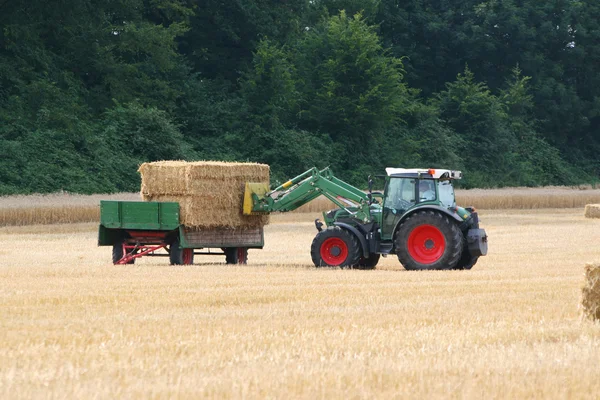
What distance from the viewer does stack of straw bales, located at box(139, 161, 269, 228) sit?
1975 centimetres

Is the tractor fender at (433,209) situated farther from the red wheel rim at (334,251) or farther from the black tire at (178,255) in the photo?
the black tire at (178,255)

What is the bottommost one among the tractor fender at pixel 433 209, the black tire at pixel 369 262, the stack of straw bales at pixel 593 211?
the black tire at pixel 369 262

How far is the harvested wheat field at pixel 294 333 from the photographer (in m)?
7.63

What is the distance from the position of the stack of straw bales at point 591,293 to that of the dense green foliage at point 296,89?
1095 inches

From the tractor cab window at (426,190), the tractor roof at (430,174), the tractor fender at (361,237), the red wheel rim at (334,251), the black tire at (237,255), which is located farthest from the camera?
the black tire at (237,255)

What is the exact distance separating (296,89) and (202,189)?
32339mm

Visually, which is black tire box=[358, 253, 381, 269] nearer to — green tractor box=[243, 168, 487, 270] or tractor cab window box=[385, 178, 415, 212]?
green tractor box=[243, 168, 487, 270]

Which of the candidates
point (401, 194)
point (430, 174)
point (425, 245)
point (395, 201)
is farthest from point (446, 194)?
point (425, 245)

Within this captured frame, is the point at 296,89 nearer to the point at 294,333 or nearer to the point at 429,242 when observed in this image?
the point at 429,242

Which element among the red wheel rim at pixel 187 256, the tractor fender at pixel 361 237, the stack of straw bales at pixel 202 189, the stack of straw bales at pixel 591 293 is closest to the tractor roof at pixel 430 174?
the tractor fender at pixel 361 237

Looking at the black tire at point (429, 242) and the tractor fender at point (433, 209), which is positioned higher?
the tractor fender at point (433, 209)

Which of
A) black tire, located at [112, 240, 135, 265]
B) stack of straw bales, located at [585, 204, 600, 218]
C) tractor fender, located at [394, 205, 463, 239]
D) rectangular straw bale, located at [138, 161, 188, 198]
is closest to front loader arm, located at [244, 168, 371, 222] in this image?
tractor fender, located at [394, 205, 463, 239]

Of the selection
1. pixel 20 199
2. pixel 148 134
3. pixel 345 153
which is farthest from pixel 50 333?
pixel 345 153

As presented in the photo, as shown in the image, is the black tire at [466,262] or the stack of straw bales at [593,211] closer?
the black tire at [466,262]
